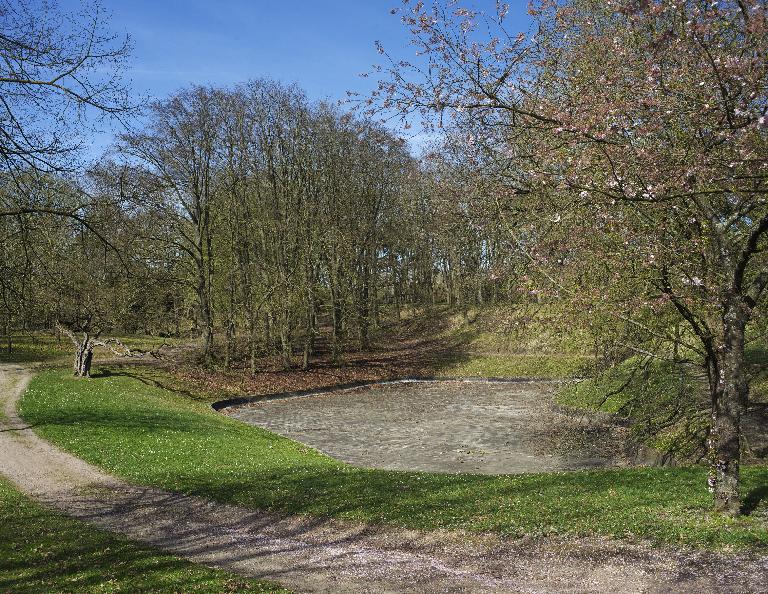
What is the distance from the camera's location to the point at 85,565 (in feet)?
30.0

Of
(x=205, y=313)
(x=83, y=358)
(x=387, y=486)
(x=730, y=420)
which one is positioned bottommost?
(x=387, y=486)

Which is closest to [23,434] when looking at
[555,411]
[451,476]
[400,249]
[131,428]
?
[131,428]

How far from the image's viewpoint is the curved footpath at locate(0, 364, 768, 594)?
818 cm

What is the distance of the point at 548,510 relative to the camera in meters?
11.3

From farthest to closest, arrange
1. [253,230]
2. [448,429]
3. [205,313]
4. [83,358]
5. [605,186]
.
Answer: [253,230], [205,313], [83,358], [448,429], [605,186]

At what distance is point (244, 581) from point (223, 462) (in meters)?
10.0

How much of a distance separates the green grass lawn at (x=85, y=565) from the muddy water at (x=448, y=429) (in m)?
10.3

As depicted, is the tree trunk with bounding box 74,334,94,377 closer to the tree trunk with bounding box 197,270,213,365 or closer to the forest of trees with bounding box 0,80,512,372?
the forest of trees with bounding box 0,80,512,372

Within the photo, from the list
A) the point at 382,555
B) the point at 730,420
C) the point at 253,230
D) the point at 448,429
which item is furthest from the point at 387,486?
the point at 253,230

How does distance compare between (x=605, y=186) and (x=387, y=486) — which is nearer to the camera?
(x=605, y=186)

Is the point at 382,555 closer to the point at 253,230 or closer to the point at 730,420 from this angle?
the point at 730,420

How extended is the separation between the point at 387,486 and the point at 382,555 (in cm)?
416

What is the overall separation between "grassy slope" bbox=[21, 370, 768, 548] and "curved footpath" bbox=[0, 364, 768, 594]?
1.88 ft

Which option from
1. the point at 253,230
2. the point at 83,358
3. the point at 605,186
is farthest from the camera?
the point at 253,230
